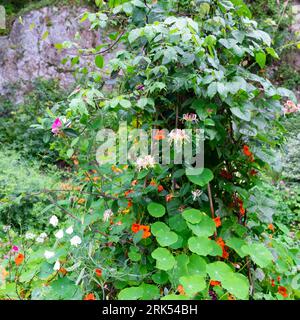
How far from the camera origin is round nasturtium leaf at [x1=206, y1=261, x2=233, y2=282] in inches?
48.2

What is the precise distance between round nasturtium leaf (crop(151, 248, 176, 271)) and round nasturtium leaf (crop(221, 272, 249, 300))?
0.18 metres

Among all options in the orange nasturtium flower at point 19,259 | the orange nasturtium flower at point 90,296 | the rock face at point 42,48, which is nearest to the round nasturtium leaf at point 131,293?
the orange nasturtium flower at point 90,296

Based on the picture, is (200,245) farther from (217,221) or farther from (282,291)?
(282,291)

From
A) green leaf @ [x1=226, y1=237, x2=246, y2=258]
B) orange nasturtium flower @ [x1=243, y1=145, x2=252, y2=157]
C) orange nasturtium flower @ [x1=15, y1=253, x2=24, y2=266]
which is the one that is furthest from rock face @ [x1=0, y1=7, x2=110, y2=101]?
green leaf @ [x1=226, y1=237, x2=246, y2=258]

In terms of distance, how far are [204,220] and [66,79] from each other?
5.32 meters

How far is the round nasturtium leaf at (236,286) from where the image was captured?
3.89 feet

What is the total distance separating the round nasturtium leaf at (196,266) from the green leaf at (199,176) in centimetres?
26

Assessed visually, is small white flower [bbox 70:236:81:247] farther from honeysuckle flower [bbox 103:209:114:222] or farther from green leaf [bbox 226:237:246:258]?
green leaf [bbox 226:237:246:258]

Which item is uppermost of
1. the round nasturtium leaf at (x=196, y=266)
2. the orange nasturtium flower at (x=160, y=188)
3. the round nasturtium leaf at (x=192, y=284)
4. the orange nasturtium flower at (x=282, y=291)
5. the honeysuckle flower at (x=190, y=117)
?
the honeysuckle flower at (x=190, y=117)

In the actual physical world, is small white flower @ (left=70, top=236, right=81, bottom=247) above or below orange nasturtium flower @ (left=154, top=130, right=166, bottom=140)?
below

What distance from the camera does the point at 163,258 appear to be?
1245 millimetres

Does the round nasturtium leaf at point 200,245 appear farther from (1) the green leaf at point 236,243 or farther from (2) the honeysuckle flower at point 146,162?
(2) the honeysuckle flower at point 146,162
